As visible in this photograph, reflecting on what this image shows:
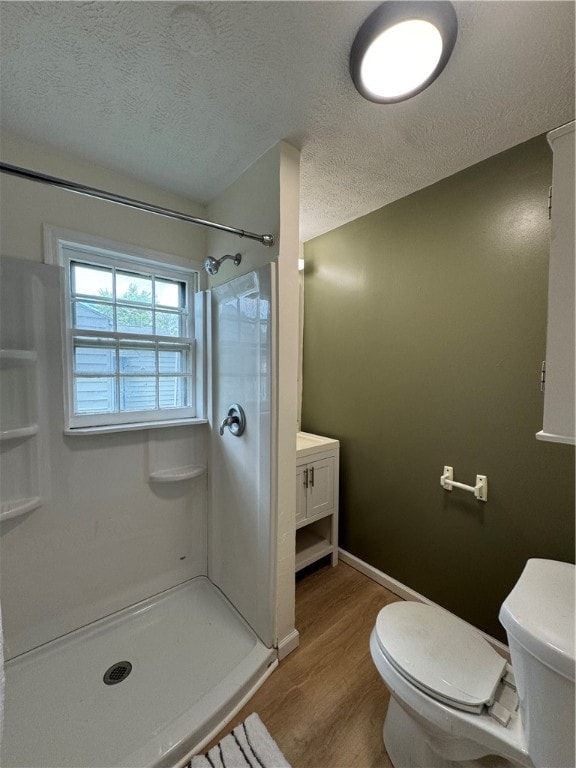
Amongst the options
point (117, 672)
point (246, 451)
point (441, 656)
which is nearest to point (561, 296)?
point (441, 656)

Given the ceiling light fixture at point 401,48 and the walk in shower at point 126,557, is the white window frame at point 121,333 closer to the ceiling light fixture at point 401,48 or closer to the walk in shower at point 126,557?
the walk in shower at point 126,557

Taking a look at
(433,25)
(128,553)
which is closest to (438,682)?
(128,553)

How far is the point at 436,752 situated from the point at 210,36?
2361 millimetres

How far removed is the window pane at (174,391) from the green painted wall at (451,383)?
105 cm

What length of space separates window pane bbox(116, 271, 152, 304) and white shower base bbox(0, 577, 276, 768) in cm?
175

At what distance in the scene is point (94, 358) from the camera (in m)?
1.61

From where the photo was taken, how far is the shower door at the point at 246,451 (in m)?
1.42

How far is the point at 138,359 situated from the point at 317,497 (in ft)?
4.65

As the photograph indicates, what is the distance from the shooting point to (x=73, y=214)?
1478 millimetres

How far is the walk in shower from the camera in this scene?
1.17 m

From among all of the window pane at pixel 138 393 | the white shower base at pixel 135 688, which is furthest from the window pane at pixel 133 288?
the white shower base at pixel 135 688

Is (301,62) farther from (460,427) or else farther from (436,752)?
(436,752)

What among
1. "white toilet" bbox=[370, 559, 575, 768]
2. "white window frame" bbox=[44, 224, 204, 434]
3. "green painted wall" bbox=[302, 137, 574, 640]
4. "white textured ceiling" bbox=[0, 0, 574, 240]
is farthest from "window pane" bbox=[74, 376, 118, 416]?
→ "white toilet" bbox=[370, 559, 575, 768]

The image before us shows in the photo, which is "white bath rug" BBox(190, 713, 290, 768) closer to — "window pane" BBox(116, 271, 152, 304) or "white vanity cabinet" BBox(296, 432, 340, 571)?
"white vanity cabinet" BBox(296, 432, 340, 571)
